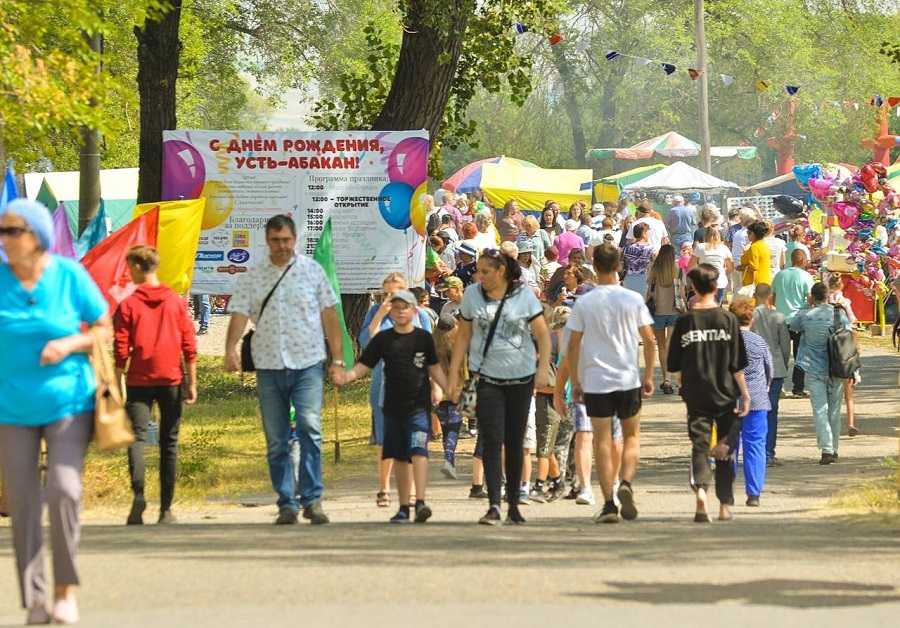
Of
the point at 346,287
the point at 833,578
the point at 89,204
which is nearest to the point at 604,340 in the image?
the point at 833,578

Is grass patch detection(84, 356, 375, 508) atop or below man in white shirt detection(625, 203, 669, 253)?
below

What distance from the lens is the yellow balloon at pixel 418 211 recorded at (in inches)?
746

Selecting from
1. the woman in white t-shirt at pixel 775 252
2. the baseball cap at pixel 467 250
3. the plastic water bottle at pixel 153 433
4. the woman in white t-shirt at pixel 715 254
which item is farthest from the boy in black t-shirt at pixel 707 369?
the woman in white t-shirt at pixel 775 252

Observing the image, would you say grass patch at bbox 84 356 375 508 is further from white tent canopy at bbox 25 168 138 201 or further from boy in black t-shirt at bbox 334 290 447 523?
white tent canopy at bbox 25 168 138 201

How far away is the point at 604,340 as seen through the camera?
1125 cm

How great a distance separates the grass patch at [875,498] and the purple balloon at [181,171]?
24.8 ft

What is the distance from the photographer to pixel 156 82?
22.1 meters

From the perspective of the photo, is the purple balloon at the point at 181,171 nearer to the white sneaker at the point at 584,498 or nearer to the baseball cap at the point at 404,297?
the white sneaker at the point at 584,498

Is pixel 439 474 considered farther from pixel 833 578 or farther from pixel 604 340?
pixel 833 578

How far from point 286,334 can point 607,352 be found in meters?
1.87

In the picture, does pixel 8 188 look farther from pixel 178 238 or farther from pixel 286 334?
pixel 286 334

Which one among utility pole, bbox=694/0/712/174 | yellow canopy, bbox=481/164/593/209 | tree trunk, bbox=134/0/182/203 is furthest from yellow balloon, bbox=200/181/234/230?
yellow canopy, bbox=481/164/593/209

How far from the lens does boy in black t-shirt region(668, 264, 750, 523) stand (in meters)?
11.5

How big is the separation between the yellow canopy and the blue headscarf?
124 feet
